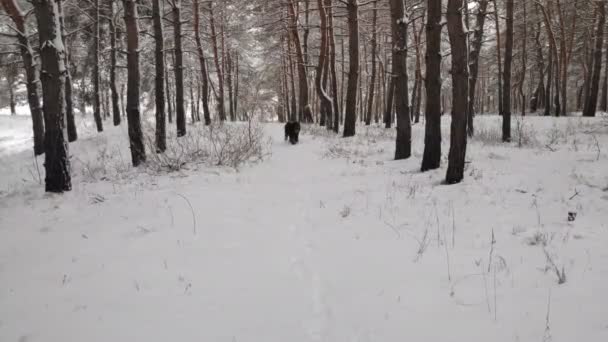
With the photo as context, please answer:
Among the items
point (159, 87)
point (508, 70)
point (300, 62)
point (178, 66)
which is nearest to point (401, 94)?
point (508, 70)

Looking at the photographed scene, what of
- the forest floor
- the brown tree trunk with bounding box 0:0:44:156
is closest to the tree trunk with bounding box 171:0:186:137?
the brown tree trunk with bounding box 0:0:44:156

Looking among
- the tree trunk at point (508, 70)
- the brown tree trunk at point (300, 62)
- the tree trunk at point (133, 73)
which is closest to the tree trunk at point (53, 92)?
the tree trunk at point (133, 73)

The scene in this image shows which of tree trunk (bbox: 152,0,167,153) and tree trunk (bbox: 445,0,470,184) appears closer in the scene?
tree trunk (bbox: 445,0,470,184)

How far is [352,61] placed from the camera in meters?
12.7

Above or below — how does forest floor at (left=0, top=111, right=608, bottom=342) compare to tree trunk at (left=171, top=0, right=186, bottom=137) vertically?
below

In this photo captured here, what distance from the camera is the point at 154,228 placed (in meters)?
4.37

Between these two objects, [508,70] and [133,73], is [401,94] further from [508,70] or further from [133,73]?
[133,73]

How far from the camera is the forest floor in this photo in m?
2.40

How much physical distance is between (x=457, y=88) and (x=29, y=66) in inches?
569

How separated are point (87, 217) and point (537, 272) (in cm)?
572

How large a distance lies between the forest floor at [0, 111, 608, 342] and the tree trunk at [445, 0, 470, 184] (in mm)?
433

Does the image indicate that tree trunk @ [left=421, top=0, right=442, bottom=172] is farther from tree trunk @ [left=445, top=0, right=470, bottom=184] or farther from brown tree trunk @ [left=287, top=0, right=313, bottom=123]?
brown tree trunk @ [left=287, top=0, right=313, bottom=123]

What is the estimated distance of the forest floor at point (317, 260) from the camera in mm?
2404

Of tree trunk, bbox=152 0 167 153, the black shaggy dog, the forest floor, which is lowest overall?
the forest floor
